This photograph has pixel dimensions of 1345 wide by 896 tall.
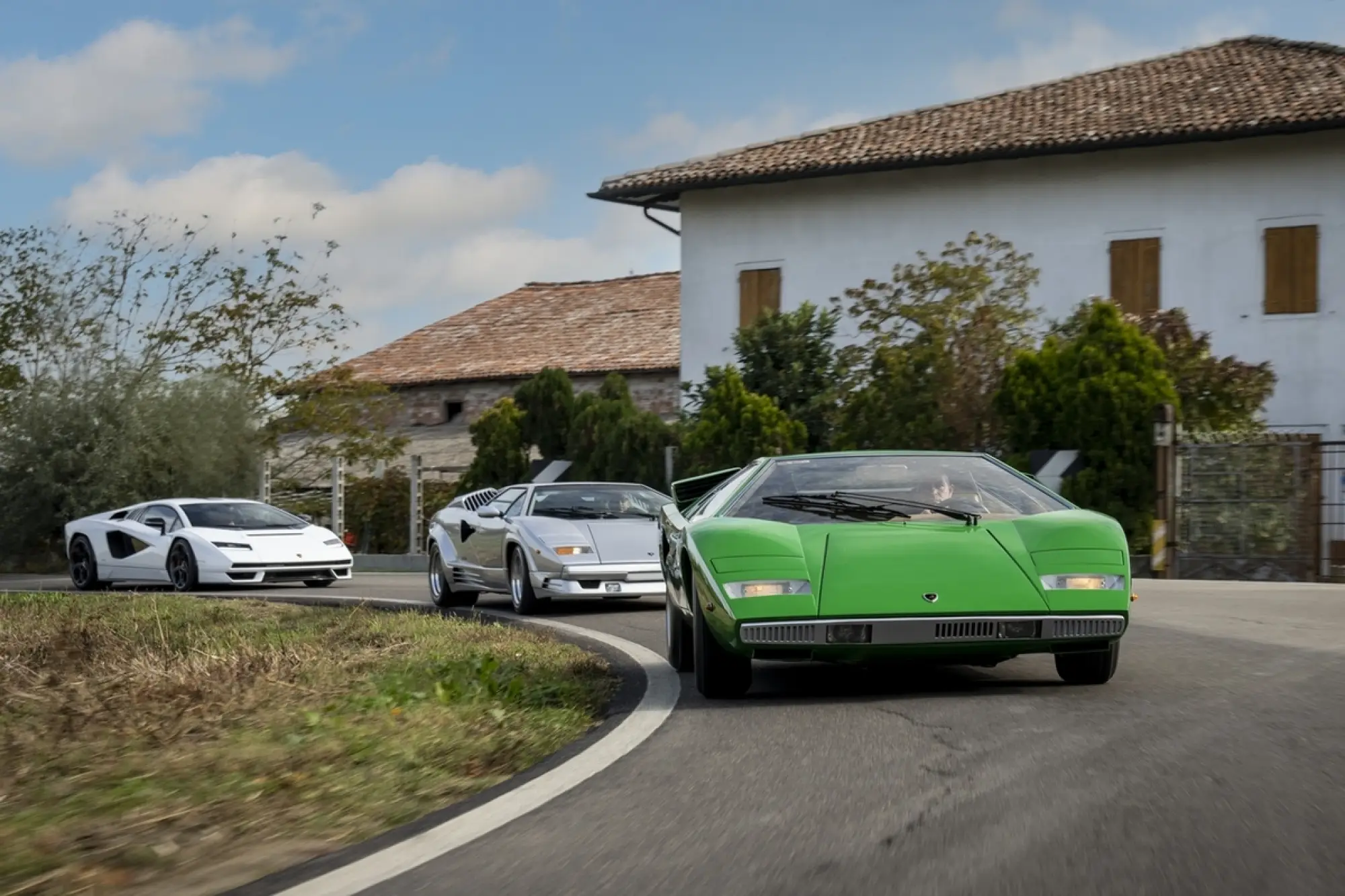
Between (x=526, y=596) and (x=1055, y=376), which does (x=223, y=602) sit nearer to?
(x=526, y=596)

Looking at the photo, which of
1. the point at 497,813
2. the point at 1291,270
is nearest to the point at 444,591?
the point at 497,813

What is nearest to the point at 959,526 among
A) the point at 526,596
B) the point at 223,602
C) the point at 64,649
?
the point at 64,649

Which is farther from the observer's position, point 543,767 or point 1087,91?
point 1087,91

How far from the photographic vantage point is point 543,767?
6.06m

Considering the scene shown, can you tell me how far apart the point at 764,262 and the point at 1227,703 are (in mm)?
26139

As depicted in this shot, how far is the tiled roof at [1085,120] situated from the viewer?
28688mm

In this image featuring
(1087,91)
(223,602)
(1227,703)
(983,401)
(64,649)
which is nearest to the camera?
(1227,703)

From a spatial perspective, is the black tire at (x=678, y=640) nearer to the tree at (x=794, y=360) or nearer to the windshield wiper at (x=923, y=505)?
the windshield wiper at (x=923, y=505)

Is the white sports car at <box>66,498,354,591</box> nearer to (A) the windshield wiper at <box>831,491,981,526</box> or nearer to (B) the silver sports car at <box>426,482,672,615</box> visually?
(B) the silver sports car at <box>426,482,672,615</box>

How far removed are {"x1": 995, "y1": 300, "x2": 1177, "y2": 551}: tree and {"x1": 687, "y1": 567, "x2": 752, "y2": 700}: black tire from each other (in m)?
14.3

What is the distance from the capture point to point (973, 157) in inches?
1188

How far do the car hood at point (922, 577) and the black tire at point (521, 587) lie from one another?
7.14 m

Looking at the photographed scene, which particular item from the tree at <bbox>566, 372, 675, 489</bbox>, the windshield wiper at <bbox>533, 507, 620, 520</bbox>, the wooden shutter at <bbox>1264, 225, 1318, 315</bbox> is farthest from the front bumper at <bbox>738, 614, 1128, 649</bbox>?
the wooden shutter at <bbox>1264, 225, 1318, 315</bbox>

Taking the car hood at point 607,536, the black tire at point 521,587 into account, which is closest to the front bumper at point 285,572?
the black tire at point 521,587
